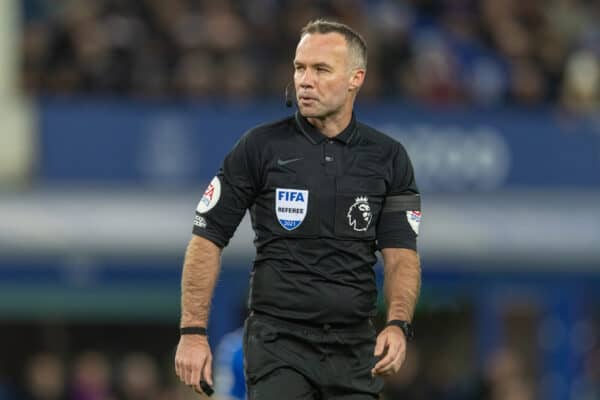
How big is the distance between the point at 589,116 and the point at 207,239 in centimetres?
1237

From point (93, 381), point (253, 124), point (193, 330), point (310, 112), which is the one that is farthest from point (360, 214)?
point (253, 124)

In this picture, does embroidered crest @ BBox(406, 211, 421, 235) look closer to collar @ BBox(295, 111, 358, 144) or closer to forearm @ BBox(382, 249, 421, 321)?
forearm @ BBox(382, 249, 421, 321)

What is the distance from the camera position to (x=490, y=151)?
60.8 ft

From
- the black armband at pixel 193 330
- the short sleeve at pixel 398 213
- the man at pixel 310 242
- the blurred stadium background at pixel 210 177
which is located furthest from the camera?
the blurred stadium background at pixel 210 177

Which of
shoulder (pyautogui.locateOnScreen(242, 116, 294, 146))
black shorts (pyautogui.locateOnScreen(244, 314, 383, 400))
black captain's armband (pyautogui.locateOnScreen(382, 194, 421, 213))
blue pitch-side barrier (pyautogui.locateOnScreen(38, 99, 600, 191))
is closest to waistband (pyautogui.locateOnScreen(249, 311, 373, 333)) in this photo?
black shorts (pyautogui.locateOnScreen(244, 314, 383, 400))

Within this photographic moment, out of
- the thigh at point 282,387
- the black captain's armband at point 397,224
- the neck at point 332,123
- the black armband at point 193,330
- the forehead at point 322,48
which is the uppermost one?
the forehead at point 322,48

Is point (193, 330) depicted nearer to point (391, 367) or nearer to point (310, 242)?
point (310, 242)

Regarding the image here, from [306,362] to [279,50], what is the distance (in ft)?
38.5

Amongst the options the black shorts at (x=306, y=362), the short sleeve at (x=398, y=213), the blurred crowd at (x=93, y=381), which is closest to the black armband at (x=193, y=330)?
the black shorts at (x=306, y=362)

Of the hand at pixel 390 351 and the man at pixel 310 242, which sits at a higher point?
the man at pixel 310 242

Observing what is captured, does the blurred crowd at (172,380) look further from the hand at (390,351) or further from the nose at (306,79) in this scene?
the nose at (306,79)

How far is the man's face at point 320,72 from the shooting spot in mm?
6852

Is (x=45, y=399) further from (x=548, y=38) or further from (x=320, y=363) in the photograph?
(x=320, y=363)

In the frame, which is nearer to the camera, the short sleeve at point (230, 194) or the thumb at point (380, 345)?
the thumb at point (380, 345)
